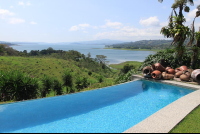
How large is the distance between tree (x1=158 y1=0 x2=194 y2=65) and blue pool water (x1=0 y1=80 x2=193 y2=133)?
3529mm

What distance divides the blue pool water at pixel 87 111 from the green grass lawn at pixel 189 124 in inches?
46.7

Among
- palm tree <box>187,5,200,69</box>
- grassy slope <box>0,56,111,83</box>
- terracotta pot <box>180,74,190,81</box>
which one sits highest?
palm tree <box>187,5,200,69</box>

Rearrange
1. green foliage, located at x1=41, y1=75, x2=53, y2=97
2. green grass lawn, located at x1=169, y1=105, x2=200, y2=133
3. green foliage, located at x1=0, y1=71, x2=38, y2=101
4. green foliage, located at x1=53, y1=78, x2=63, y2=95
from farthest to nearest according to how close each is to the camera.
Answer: green foliage, located at x1=53, y1=78, x2=63, y2=95, green foliage, located at x1=41, y1=75, x2=53, y2=97, green foliage, located at x1=0, y1=71, x2=38, y2=101, green grass lawn, located at x1=169, y1=105, x2=200, y2=133

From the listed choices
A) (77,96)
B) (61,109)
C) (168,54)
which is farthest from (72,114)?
(168,54)

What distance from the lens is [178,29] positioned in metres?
8.51

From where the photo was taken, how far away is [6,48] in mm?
52625

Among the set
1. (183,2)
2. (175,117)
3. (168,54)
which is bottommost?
(175,117)

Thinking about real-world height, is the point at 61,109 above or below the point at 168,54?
below

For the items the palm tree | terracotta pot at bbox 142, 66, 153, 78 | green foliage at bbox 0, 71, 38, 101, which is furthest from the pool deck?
the palm tree

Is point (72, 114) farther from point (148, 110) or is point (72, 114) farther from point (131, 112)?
point (148, 110)

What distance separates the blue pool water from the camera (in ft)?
12.2

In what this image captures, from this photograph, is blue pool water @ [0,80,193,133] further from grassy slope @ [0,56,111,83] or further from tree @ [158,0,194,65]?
grassy slope @ [0,56,111,83]

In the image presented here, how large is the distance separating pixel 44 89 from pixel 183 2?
10.4 meters

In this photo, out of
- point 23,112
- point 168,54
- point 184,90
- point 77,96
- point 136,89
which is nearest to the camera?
point 23,112
